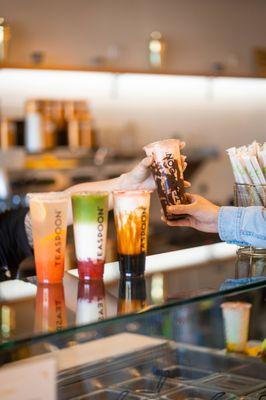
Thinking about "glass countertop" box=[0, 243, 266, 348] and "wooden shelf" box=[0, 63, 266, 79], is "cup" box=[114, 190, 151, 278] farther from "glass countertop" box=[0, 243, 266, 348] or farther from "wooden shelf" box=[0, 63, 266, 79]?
"wooden shelf" box=[0, 63, 266, 79]

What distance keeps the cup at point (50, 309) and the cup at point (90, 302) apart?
3 cm

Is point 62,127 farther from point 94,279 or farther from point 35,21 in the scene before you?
point 94,279

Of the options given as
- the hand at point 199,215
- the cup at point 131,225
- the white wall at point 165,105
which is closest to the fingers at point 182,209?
the hand at point 199,215

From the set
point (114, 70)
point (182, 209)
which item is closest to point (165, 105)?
point (114, 70)

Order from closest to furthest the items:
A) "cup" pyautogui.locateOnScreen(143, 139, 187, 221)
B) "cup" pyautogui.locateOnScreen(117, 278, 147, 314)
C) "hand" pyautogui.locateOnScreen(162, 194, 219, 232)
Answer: "cup" pyautogui.locateOnScreen(117, 278, 147, 314), "cup" pyautogui.locateOnScreen(143, 139, 187, 221), "hand" pyautogui.locateOnScreen(162, 194, 219, 232)

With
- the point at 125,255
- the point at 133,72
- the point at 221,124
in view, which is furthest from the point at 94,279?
the point at 221,124

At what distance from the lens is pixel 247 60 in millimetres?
6016

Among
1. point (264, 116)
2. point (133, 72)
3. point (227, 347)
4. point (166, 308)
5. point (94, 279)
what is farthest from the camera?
point (264, 116)

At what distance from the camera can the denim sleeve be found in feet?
5.64

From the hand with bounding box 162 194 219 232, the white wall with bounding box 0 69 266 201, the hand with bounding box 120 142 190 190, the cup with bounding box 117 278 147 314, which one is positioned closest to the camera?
the cup with bounding box 117 278 147 314

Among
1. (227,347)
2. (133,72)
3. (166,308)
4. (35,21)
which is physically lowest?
(227,347)

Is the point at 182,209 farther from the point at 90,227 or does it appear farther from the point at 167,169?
the point at 90,227

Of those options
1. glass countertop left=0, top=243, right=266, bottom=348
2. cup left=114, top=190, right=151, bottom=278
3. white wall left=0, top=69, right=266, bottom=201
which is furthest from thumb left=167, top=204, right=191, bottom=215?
white wall left=0, top=69, right=266, bottom=201

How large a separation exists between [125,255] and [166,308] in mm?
269
